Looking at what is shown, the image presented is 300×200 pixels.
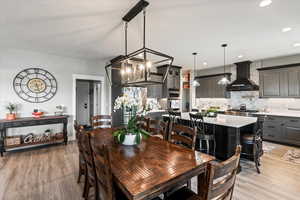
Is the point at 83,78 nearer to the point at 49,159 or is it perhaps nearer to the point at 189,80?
the point at 49,159

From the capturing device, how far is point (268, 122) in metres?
4.83

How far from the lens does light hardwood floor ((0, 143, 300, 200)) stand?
2184 mm

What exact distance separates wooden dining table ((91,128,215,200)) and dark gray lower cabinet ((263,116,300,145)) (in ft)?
14.5

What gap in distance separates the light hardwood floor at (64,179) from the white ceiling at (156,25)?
268 cm

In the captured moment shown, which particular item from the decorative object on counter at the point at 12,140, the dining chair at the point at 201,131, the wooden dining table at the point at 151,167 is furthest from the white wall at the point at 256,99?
the decorative object on counter at the point at 12,140

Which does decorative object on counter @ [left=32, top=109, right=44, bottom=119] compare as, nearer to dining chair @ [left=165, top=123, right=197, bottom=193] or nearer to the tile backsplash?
dining chair @ [left=165, top=123, right=197, bottom=193]

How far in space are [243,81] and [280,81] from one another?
1007mm

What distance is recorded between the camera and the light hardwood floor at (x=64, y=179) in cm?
218

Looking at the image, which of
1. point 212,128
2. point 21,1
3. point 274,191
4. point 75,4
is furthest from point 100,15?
point 274,191

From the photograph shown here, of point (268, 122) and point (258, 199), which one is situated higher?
point (268, 122)

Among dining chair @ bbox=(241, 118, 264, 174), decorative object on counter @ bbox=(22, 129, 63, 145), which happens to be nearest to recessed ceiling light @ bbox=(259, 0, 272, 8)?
dining chair @ bbox=(241, 118, 264, 174)

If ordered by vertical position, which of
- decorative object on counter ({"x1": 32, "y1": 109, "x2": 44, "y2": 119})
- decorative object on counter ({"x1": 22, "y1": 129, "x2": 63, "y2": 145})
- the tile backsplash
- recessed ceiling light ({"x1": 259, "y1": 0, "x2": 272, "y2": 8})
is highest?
recessed ceiling light ({"x1": 259, "y1": 0, "x2": 272, "y2": 8})

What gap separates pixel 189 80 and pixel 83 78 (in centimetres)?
510

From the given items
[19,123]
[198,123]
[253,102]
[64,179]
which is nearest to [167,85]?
[198,123]
